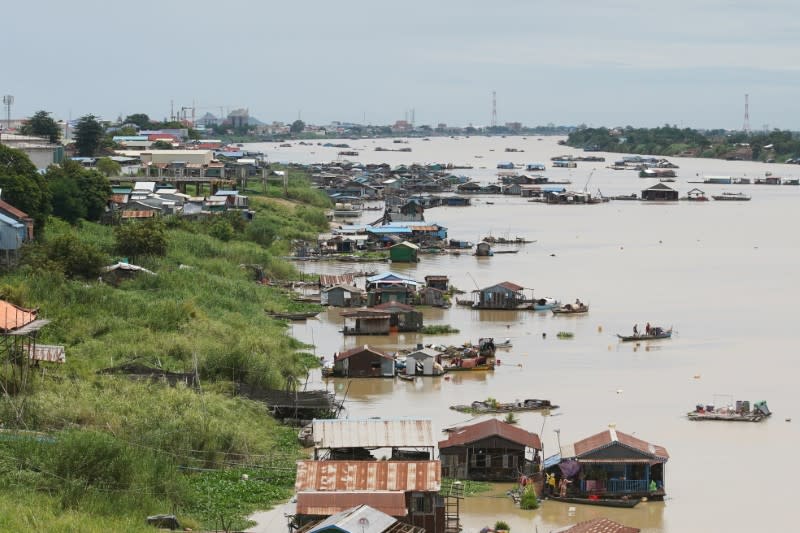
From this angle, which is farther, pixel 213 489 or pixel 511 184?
pixel 511 184

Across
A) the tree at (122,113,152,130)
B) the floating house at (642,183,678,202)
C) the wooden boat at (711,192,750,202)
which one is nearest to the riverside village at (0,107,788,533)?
the floating house at (642,183,678,202)

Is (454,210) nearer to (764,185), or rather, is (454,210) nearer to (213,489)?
(764,185)

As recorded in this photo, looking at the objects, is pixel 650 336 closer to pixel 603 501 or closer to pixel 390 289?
pixel 390 289

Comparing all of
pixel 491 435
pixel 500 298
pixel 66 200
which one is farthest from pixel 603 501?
pixel 66 200

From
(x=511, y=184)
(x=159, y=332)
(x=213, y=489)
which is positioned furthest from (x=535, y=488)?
(x=511, y=184)

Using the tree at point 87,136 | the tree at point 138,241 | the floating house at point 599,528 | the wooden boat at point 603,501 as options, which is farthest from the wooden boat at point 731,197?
the floating house at point 599,528

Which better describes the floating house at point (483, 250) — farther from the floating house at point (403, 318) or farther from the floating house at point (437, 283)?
the floating house at point (403, 318)
